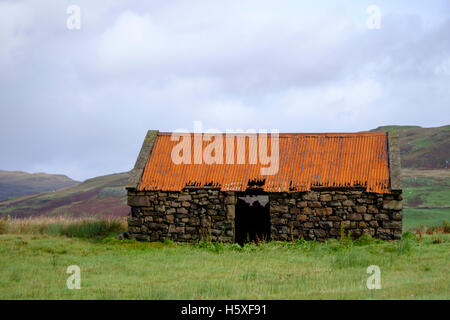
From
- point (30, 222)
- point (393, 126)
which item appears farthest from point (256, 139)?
point (393, 126)

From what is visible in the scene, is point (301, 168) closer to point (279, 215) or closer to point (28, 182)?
point (279, 215)

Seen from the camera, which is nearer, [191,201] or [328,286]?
[328,286]

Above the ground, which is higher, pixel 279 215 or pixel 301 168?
pixel 301 168

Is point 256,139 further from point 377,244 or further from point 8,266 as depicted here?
point 8,266

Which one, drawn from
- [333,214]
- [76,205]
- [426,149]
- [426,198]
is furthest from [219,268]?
[426,149]

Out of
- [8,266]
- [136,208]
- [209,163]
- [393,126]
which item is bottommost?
[8,266]

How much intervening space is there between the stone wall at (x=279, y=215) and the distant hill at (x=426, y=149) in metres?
50.7

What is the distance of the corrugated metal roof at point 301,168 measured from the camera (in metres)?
17.5

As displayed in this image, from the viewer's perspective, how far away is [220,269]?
12914 millimetres

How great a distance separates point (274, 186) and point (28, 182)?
403ft

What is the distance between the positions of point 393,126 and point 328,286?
111755 millimetres

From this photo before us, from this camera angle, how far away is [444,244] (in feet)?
52.6

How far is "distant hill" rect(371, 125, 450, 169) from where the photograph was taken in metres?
72.4
